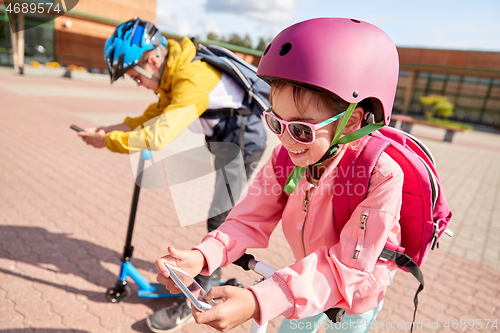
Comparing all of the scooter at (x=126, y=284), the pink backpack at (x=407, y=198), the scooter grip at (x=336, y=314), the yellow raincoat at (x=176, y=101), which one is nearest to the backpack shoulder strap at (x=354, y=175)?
the pink backpack at (x=407, y=198)

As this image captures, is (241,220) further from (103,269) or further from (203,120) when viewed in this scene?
(103,269)

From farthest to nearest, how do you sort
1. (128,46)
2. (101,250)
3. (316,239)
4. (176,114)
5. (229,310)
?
(101,250) → (128,46) → (176,114) → (316,239) → (229,310)

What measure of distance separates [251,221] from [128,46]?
65.3 inches

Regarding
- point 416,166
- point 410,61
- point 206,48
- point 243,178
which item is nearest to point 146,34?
point 206,48

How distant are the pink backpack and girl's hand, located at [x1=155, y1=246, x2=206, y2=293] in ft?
1.84

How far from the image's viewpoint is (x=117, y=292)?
287cm

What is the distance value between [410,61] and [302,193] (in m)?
36.5

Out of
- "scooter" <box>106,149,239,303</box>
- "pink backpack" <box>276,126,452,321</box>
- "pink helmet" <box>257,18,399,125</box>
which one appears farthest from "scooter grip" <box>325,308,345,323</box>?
"scooter" <box>106,149,239,303</box>

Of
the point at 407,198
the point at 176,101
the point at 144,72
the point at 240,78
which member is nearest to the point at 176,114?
the point at 176,101

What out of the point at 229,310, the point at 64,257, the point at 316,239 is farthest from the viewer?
the point at 64,257

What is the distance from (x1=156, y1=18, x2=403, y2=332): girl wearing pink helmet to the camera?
102 centimetres

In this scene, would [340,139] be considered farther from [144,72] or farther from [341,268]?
[144,72]

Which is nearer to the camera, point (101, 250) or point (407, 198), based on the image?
point (407, 198)

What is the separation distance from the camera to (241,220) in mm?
1447
